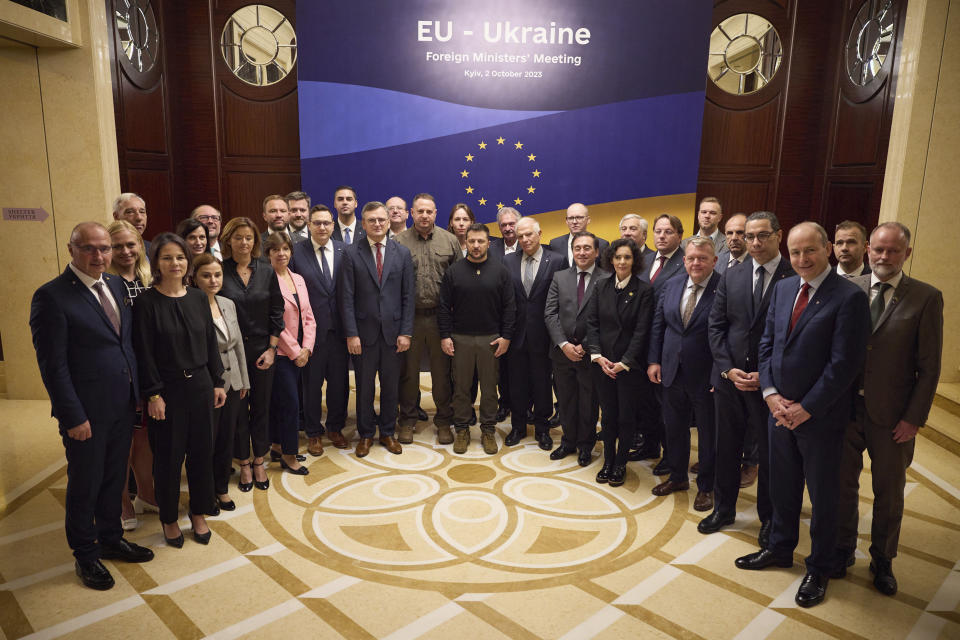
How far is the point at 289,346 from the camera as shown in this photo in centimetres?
386

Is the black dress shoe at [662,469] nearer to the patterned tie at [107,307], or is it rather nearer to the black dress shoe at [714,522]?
the black dress shoe at [714,522]

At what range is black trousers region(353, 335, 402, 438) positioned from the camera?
172 inches

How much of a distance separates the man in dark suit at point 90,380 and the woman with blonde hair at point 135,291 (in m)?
0.14

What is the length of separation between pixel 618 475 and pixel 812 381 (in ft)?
5.32

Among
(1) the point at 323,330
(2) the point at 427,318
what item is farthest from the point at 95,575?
(2) the point at 427,318

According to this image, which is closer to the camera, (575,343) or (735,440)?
(735,440)

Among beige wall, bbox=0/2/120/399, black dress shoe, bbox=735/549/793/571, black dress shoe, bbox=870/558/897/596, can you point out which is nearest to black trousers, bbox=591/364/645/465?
black dress shoe, bbox=735/549/793/571

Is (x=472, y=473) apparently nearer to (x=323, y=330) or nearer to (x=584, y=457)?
(x=584, y=457)

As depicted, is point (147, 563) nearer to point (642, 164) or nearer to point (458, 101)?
point (458, 101)

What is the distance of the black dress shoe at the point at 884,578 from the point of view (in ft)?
9.40

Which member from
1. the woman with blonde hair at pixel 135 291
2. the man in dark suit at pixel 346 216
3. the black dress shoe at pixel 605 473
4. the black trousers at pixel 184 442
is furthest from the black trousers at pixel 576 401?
the woman with blonde hair at pixel 135 291

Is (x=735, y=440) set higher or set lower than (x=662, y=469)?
higher

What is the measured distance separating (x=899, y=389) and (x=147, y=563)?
372 centimetres

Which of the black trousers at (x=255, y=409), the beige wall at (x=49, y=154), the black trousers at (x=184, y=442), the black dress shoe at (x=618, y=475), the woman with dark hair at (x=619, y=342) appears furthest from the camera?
the beige wall at (x=49, y=154)
